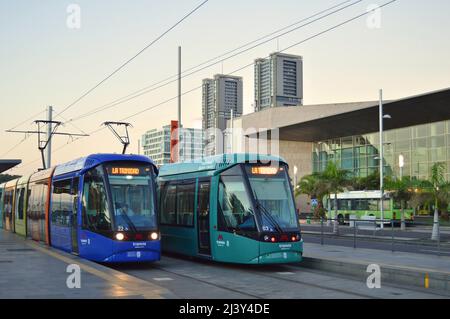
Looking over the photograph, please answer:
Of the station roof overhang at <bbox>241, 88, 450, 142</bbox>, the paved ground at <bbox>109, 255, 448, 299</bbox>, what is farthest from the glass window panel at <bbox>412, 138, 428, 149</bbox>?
the paved ground at <bbox>109, 255, 448, 299</bbox>

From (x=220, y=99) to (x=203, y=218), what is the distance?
153 meters

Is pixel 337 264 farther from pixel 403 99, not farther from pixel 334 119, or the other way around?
pixel 334 119

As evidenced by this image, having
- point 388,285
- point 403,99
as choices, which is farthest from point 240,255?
point 403,99

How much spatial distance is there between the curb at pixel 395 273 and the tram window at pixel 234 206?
9.09 feet

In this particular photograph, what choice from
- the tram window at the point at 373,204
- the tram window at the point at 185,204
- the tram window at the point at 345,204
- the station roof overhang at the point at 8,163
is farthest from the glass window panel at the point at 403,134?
the tram window at the point at 185,204

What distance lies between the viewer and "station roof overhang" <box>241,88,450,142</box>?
59.2 meters

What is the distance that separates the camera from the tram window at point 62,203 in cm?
1789

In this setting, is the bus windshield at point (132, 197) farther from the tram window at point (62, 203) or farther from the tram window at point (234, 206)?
the tram window at point (62, 203)

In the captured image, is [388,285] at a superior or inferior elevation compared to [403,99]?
inferior

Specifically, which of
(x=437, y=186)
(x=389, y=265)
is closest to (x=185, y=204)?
(x=389, y=265)

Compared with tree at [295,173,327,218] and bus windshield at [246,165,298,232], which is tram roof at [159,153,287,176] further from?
tree at [295,173,327,218]
